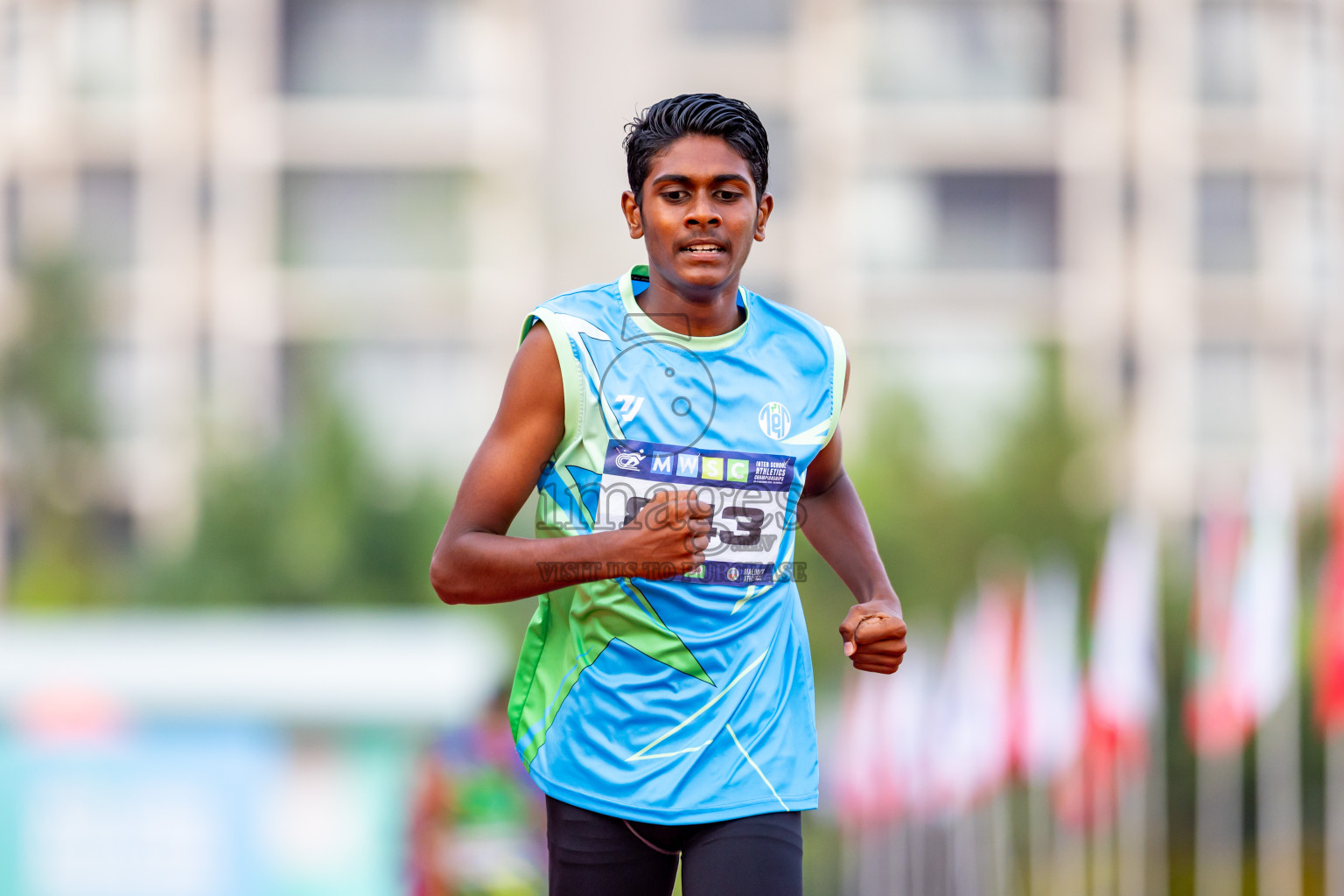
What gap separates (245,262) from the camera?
32.9m

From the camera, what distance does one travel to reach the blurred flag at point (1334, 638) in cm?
1173

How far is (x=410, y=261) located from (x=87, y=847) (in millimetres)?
22560

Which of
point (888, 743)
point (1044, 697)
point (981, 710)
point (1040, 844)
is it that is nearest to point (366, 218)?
point (888, 743)

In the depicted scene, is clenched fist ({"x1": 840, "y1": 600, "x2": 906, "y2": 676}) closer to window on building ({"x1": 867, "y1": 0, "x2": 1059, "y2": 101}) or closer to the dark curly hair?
the dark curly hair

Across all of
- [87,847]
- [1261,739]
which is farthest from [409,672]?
[1261,739]

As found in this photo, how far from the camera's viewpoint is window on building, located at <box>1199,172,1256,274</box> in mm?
34312

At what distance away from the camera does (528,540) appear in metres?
2.75

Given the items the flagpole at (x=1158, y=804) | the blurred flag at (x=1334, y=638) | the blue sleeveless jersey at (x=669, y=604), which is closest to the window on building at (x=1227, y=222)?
the flagpole at (x=1158, y=804)

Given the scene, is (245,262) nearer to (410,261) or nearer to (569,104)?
(410,261)

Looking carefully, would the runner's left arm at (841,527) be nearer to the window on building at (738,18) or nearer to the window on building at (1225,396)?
the window on building at (738,18)

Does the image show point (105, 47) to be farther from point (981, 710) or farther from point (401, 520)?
point (981, 710)

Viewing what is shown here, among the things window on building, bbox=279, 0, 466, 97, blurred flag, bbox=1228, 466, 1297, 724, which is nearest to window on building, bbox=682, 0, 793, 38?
window on building, bbox=279, 0, 466, 97

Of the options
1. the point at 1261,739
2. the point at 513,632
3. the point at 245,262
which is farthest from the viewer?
the point at 245,262

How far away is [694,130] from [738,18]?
32956 millimetres
